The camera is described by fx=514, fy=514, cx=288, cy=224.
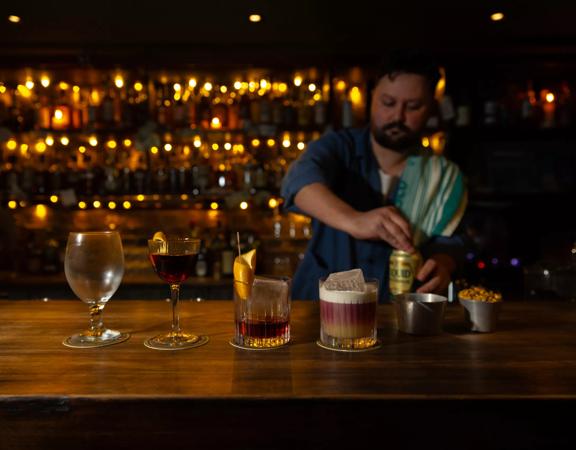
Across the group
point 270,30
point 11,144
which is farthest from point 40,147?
point 270,30

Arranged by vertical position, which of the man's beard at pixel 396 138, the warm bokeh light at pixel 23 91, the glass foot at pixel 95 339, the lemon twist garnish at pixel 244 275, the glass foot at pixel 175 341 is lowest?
the glass foot at pixel 175 341

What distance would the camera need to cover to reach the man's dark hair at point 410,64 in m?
1.70

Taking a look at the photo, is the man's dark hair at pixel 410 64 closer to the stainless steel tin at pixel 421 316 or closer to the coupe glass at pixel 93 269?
the stainless steel tin at pixel 421 316

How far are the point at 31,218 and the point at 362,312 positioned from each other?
11.2 ft

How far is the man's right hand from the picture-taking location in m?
1.18

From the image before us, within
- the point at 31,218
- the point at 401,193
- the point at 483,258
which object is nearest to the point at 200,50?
the point at 31,218

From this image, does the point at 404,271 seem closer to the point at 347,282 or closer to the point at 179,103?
the point at 347,282

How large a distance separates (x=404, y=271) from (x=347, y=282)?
0.75ft

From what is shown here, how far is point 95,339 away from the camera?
0.95 metres

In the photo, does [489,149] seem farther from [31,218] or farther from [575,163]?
[31,218]

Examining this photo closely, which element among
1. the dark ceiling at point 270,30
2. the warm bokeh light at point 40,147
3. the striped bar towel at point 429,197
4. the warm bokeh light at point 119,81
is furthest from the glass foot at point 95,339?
the warm bokeh light at point 40,147

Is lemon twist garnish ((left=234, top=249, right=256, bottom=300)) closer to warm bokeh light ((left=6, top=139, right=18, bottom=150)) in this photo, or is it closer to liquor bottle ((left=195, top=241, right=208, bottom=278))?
liquor bottle ((left=195, top=241, right=208, bottom=278))

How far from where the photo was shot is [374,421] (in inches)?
27.5

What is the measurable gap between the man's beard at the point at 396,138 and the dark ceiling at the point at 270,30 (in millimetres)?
1140
